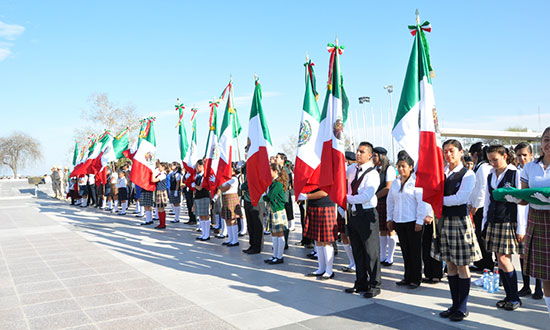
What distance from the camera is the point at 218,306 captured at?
541cm

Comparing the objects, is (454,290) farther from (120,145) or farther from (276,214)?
(120,145)

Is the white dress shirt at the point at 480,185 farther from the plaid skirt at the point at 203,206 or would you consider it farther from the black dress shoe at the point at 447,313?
the plaid skirt at the point at 203,206

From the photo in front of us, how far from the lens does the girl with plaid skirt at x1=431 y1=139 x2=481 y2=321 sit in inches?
182

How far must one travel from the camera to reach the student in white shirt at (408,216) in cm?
594

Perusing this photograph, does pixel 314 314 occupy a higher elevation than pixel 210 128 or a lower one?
lower

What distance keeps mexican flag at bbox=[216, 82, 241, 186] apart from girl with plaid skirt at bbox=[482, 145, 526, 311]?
583 centimetres

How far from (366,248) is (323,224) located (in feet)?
3.51

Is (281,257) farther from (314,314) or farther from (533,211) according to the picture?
(533,211)

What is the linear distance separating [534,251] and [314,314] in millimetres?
2456

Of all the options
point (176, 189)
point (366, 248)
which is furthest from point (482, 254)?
point (176, 189)

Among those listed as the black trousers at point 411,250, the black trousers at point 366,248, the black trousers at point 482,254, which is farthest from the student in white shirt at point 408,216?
the black trousers at point 482,254

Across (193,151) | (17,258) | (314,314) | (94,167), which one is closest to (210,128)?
(193,151)

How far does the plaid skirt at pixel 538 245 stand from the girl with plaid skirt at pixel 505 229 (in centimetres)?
75

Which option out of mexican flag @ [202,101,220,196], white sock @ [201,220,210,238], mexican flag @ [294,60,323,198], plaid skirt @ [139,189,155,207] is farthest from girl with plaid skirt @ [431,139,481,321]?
plaid skirt @ [139,189,155,207]
